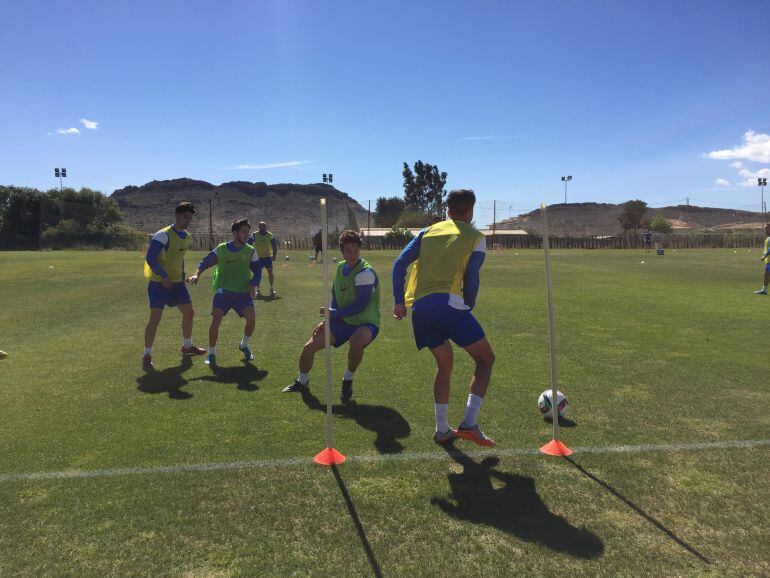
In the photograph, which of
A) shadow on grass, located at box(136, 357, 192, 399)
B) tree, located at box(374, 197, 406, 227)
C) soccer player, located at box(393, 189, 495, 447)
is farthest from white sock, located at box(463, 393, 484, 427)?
tree, located at box(374, 197, 406, 227)

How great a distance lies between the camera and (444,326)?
14.4 feet

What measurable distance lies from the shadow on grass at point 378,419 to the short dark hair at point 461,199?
215 cm

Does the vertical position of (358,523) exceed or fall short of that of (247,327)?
it falls short

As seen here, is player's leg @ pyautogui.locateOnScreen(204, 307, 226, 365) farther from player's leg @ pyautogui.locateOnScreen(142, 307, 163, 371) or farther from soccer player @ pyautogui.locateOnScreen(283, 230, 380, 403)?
soccer player @ pyautogui.locateOnScreen(283, 230, 380, 403)

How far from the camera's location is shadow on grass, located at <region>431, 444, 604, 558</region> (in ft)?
10.2

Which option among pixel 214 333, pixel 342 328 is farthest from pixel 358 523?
pixel 214 333

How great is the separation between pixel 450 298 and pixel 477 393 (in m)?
0.90

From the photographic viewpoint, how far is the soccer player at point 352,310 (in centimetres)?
569

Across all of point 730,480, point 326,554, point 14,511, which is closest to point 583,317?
point 730,480

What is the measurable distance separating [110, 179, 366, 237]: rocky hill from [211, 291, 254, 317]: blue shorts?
120m

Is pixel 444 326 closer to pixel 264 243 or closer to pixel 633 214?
pixel 264 243

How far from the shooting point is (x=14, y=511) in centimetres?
342

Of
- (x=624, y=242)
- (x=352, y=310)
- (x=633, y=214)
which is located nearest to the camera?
(x=352, y=310)

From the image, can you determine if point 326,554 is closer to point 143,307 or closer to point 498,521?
point 498,521
